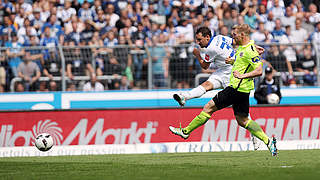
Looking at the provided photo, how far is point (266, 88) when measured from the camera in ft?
50.4

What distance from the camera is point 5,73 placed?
51.7 ft

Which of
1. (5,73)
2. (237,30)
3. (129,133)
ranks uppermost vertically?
(237,30)

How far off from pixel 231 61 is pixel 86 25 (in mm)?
8889

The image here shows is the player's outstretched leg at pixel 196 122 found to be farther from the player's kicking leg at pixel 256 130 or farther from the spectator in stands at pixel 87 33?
the spectator in stands at pixel 87 33

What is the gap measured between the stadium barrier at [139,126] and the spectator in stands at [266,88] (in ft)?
3.31

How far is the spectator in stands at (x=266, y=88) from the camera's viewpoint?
1529 cm

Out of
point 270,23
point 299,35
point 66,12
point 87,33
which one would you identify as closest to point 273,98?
point 299,35

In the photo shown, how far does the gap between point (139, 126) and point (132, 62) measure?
232 centimetres

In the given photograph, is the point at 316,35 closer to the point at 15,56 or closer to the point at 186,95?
the point at 186,95

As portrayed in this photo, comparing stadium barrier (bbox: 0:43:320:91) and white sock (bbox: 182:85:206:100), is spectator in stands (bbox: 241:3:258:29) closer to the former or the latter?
stadium barrier (bbox: 0:43:320:91)

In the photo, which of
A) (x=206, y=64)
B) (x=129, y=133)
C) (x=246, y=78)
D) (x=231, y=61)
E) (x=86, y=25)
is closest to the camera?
(x=246, y=78)

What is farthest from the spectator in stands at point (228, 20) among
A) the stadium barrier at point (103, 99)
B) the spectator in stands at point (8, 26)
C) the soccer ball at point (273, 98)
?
the spectator in stands at point (8, 26)

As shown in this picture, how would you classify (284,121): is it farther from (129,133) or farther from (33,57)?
(33,57)

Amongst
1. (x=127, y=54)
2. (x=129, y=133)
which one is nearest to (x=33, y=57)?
(x=127, y=54)
